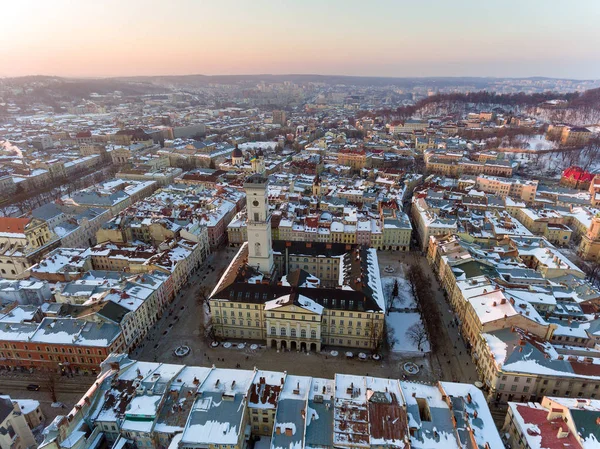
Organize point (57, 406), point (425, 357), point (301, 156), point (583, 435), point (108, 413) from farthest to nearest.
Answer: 1. point (301, 156)
2. point (425, 357)
3. point (57, 406)
4. point (108, 413)
5. point (583, 435)

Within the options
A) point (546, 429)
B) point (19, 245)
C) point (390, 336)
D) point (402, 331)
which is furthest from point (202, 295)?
point (546, 429)

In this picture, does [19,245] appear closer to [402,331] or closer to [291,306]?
[291,306]

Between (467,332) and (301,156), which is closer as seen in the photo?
(467,332)

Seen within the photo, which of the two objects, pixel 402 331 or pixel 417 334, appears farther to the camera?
pixel 402 331

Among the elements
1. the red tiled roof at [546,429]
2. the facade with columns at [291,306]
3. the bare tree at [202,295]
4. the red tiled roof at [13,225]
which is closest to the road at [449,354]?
the facade with columns at [291,306]

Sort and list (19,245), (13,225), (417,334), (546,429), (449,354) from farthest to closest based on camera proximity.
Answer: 1. (13,225)
2. (19,245)
3. (417,334)
4. (449,354)
5. (546,429)

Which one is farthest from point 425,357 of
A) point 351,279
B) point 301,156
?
point 301,156

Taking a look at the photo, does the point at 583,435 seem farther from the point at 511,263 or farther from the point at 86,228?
the point at 86,228
